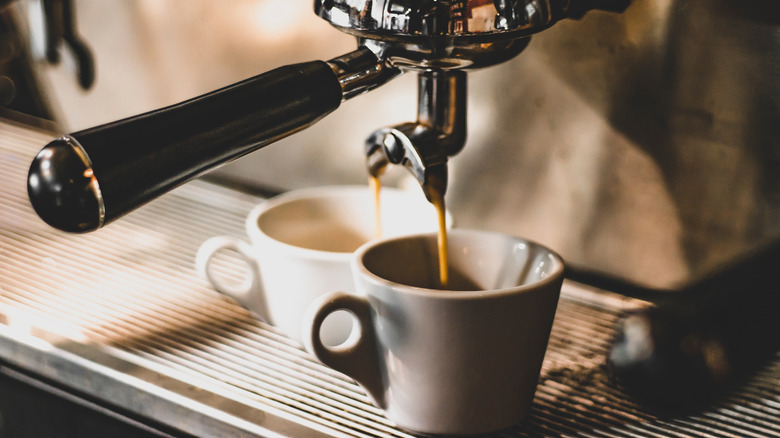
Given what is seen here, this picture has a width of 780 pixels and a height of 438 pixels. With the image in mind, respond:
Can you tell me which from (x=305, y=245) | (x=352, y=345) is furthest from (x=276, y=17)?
(x=352, y=345)

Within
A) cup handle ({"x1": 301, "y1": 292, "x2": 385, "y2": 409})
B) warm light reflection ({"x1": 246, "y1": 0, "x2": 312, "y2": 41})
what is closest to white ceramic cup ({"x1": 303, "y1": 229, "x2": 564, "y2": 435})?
cup handle ({"x1": 301, "y1": 292, "x2": 385, "y2": 409})

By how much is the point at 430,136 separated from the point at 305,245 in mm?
149

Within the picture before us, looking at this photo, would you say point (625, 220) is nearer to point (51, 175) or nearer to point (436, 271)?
point (436, 271)

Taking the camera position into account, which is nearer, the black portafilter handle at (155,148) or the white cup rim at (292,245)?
the black portafilter handle at (155,148)

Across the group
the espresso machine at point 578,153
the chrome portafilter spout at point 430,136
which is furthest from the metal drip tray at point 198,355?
the chrome portafilter spout at point 430,136

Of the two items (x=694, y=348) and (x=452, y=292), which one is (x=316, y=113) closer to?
(x=452, y=292)

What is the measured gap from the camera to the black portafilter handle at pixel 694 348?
1.19 feet

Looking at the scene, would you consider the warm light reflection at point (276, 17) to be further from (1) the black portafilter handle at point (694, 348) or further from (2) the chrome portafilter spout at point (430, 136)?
(1) the black portafilter handle at point (694, 348)

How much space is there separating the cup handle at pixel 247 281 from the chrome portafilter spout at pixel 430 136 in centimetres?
9

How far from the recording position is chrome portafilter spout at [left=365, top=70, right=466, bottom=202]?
0.37m

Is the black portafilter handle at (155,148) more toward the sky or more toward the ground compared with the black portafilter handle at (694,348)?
more toward the sky

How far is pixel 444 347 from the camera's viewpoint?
1.11 feet

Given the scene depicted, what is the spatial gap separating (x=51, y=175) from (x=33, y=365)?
0.20m

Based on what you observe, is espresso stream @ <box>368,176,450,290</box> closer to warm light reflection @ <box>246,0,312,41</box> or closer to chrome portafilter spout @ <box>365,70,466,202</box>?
chrome portafilter spout @ <box>365,70,466,202</box>
